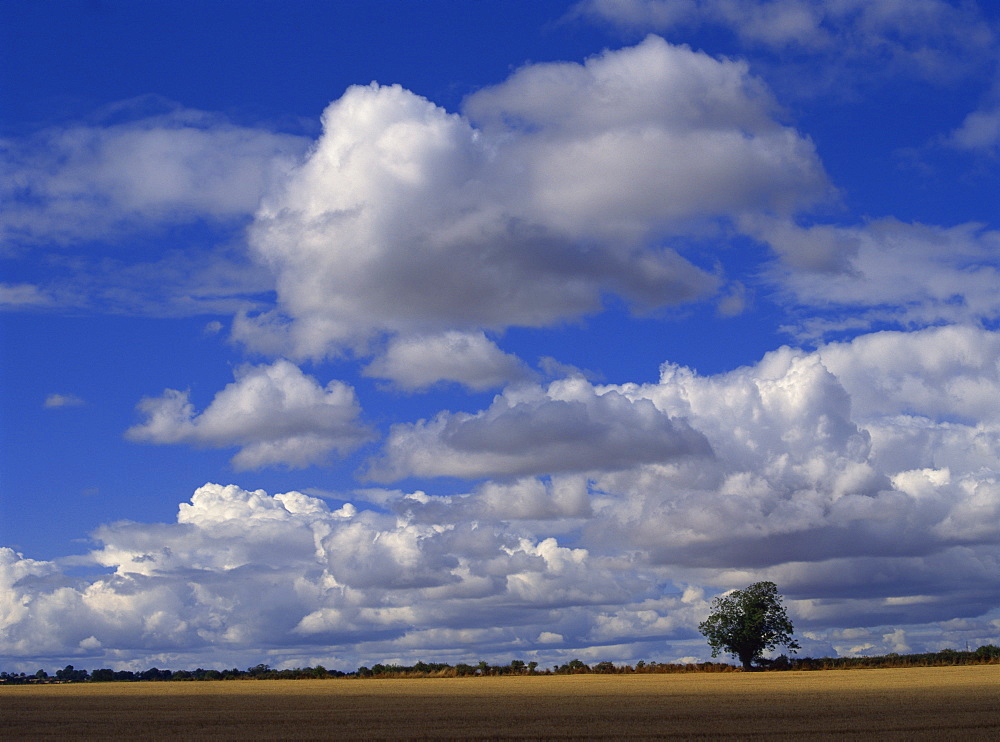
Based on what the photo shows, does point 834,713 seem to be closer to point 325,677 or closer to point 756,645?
point 756,645

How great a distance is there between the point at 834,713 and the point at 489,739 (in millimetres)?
18272

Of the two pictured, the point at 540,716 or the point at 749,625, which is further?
the point at 749,625

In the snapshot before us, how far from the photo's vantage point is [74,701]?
203 ft

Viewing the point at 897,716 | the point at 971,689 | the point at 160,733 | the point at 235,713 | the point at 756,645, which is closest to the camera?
the point at 160,733

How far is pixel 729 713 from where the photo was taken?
44.7 metres

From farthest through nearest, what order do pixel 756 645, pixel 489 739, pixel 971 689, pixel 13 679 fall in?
pixel 13 679 < pixel 756 645 < pixel 971 689 < pixel 489 739

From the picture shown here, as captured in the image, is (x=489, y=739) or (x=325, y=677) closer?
(x=489, y=739)

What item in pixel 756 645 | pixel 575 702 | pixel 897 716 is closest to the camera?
pixel 897 716

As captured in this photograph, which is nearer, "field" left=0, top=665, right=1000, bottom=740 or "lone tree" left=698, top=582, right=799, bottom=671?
"field" left=0, top=665, right=1000, bottom=740

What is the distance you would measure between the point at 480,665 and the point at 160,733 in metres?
92.1

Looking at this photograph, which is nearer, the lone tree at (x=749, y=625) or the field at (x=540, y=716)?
the field at (x=540, y=716)

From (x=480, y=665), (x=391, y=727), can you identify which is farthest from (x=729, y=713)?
(x=480, y=665)

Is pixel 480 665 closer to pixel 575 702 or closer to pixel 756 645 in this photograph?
pixel 756 645

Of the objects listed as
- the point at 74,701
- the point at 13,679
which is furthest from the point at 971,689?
the point at 13,679
